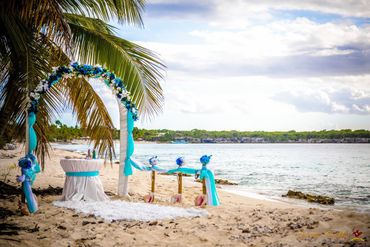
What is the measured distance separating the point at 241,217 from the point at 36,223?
3.39 meters

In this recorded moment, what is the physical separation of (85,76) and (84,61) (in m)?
0.62

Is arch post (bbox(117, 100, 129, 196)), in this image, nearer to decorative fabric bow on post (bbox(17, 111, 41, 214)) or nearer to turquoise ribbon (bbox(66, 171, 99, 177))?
turquoise ribbon (bbox(66, 171, 99, 177))

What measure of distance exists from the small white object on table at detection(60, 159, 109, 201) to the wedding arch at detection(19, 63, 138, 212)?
2.07 feet

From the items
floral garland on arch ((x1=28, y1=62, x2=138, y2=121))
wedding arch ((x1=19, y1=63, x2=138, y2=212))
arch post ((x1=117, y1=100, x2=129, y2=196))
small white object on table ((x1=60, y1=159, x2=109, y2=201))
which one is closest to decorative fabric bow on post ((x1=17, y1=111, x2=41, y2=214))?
wedding arch ((x1=19, y1=63, x2=138, y2=212))

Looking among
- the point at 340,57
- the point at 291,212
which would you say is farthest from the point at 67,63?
the point at 340,57

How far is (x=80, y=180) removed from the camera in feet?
24.9

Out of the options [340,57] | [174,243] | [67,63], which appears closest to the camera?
[174,243]

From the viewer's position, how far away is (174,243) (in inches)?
198

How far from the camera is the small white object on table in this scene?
7520 millimetres

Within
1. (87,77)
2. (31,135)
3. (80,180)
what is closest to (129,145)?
(80,180)

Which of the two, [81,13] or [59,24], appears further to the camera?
[81,13]

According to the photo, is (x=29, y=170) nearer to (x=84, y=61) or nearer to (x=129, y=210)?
(x=129, y=210)

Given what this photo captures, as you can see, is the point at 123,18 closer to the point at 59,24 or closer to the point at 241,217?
the point at 59,24

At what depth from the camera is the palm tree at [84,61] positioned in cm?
727
